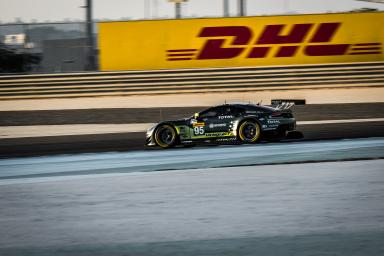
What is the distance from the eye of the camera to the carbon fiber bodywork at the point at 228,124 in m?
14.5

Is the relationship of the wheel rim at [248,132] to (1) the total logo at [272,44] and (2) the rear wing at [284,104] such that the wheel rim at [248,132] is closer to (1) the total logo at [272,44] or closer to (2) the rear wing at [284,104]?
(2) the rear wing at [284,104]

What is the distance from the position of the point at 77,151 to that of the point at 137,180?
5242 mm

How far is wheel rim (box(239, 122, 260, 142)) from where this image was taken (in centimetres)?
1463

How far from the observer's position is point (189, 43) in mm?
25406

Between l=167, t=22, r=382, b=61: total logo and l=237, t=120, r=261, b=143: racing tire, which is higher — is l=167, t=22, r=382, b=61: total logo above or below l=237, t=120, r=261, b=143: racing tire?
above

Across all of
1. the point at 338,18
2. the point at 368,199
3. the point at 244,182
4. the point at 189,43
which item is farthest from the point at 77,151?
the point at 338,18

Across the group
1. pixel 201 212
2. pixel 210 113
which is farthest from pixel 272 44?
pixel 201 212

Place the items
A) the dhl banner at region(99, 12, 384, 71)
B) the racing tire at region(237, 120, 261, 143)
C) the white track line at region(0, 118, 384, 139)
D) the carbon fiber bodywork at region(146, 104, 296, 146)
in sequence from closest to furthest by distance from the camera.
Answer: the carbon fiber bodywork at region(146, 104, 296, 146)
the racing tire at region(237, 120, 261, 143)
the white track line at region(0, 118, 384, 139)
the dhl banner at region(99, 12, 384, 71)

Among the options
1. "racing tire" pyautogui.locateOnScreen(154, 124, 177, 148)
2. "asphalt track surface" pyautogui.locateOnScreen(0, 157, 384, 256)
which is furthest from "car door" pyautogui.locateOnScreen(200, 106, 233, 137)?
"asphalt track surface" pyautogui.locateOnScreen(0, 157, 384, 256)

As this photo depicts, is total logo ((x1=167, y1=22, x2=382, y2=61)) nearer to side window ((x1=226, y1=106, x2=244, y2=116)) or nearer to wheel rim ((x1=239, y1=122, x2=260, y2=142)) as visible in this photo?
side window ((x1=226, y1=106, x2=244, y2=116))

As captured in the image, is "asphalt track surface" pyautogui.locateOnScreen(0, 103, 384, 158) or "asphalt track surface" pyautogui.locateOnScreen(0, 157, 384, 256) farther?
"asphalt track surface" pyautogui.locateOnScreen(0, 103, 384, 158)

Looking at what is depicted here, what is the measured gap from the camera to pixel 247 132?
14.7 meters

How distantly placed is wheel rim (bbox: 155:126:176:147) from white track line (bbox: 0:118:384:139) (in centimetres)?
467

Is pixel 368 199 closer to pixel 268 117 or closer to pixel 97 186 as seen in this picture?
pixel 97 186
